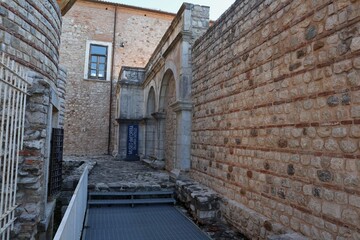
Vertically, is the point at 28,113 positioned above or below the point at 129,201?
above

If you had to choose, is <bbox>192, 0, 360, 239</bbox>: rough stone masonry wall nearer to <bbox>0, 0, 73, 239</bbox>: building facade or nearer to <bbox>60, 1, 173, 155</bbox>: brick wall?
<bbox>0, 0, 73, 239</bbox>: building facade

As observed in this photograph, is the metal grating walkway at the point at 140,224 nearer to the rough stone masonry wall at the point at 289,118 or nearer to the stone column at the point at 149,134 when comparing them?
the rough stone masonry wall at the point at 289,118

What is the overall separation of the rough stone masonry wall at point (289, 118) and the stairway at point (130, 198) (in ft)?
3.97

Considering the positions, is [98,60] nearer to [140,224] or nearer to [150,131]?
[150,131]

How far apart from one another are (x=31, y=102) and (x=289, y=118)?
341cm

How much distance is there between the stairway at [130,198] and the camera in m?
5.55

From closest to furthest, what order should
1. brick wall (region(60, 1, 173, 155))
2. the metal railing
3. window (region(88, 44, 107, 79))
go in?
the metal railing, brick wall (region(60, 1, 173, 155)), window (region(88, 44, 107, 79))

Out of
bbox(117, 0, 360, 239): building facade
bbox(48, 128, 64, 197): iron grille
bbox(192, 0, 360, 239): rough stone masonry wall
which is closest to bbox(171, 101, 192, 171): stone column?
bbox(117, 0, 360, 239): building facade

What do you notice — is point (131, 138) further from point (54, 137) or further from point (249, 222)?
point (249, 222)

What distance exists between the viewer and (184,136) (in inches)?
271

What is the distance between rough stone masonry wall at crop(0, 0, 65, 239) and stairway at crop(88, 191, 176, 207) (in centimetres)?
167

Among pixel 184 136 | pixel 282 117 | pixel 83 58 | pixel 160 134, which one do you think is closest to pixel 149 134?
pixel 160 134

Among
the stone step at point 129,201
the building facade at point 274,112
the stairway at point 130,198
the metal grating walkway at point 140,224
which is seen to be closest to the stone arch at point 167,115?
the building facade at point 274,112

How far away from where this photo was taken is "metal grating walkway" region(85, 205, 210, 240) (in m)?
3.96
